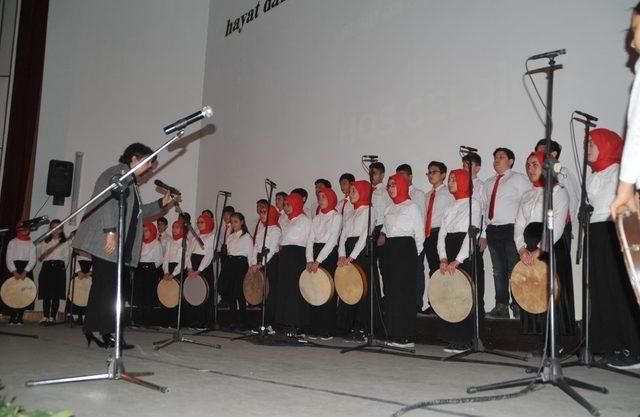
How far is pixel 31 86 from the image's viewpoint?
10375 mm

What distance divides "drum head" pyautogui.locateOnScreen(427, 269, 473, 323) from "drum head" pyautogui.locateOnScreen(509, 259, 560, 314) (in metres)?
0.44

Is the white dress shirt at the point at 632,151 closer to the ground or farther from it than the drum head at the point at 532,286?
farther from it

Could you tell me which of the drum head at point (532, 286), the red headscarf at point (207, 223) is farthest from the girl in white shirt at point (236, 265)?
the drum head at point (532, 286)

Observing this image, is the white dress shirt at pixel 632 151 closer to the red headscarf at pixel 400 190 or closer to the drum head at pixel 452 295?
the drum head at pixel 452 295

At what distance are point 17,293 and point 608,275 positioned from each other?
6723 millimetres

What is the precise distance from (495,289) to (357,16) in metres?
4.31

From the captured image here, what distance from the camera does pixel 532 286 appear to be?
4383 millimetres

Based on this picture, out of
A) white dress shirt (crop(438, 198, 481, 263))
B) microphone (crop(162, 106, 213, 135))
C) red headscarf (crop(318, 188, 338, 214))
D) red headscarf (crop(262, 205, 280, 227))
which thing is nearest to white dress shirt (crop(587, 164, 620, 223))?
white dress shirt (crop(438, 198, 481, 263))

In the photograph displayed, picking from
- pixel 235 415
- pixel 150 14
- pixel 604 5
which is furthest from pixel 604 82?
pixel 150 14

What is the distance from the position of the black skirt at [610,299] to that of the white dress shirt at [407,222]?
1.69m

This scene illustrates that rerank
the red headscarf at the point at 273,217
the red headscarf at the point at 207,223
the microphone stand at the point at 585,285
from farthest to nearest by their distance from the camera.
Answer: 1. the red headscarf at the point at 207,223
2. the red headscarf at the point at 273,217
3. the microphone stand at the point at 585,285

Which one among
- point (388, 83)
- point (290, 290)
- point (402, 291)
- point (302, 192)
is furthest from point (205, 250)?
point (402, 291)

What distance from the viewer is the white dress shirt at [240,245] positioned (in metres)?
8.10

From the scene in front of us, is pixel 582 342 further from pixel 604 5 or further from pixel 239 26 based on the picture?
pixel 239 26
